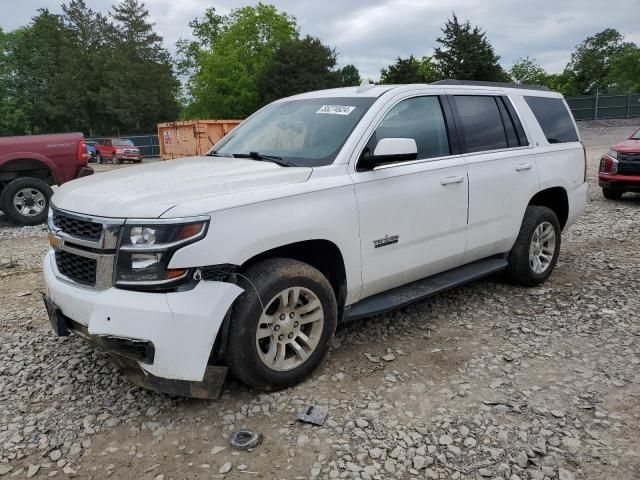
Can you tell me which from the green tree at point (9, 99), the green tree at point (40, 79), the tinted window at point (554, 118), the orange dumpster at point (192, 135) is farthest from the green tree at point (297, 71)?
the tinted window at point (554, 118)

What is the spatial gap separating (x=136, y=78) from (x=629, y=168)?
53.6 m

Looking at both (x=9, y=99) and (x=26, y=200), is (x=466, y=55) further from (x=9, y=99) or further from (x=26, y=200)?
(x=9, y=99)

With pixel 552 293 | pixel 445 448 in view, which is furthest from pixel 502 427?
pixel 552 293

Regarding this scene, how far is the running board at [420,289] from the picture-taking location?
352 cm

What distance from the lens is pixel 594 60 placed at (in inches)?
2886

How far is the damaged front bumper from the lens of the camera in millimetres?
2637

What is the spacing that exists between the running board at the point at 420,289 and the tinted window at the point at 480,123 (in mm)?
1009

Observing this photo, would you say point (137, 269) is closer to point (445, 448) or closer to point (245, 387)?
point (245, 387)

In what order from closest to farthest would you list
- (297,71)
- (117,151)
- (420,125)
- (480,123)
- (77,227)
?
(77,227), (420,125), (480,123), (117,151), (297,71)

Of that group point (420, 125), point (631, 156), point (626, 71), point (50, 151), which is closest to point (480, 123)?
point (420, 125)

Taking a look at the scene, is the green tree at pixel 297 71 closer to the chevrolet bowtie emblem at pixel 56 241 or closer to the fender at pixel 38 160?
the fender at pixel 38 160

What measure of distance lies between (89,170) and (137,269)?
24.6 ft

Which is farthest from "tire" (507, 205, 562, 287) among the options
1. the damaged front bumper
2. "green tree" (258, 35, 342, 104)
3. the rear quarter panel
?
"green tree" (258, 35, 342, 104)

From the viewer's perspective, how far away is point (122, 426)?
2.93 metres
